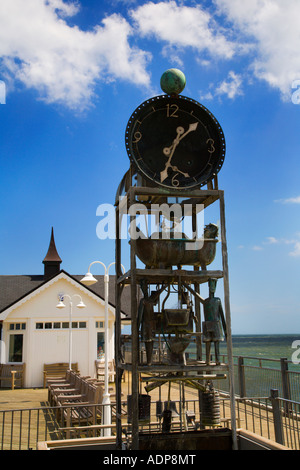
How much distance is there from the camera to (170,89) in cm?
729

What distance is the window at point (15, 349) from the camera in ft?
84.0

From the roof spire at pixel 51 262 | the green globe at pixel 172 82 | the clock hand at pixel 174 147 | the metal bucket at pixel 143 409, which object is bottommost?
the metal bucket at pixel 143 409

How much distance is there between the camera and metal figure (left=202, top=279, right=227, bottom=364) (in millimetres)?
6812

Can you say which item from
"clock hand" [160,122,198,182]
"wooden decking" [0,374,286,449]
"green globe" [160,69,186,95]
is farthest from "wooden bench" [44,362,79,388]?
"green globe" [160,69,186,95]

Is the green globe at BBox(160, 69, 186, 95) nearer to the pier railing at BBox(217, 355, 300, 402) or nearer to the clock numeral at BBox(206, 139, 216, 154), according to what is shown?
the clock numeral at BBox(206, 139, 216, 154)

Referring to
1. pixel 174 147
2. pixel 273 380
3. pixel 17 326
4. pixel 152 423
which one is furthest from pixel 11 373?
pixel 174 147

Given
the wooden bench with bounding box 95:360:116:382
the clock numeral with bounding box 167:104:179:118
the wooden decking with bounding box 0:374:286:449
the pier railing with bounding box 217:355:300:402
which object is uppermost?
the clock numeral with bounding box 167:104:179:118

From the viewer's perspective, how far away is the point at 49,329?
25.9 metres

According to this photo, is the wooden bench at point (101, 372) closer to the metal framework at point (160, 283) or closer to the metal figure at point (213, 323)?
the metal framework at point (160, 283)

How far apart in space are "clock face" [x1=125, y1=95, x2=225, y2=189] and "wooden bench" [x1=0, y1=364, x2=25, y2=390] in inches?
823

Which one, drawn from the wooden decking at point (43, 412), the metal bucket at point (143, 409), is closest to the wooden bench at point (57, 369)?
the wooden decking at point (43, 412)

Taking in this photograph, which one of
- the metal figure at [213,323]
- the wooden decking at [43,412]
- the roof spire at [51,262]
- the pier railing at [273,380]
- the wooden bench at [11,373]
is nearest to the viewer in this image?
the metal figure at [213,323]

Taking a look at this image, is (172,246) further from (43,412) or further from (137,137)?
(43,412)

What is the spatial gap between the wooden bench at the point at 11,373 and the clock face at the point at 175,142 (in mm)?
20900
